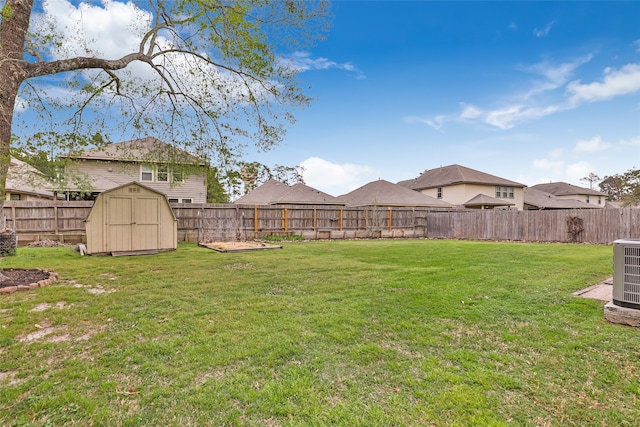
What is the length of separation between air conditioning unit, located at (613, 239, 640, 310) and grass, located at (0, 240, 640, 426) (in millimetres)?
322

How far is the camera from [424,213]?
58.7 feet

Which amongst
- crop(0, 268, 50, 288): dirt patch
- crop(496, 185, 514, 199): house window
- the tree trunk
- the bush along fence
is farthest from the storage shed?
crop(496, 185, 514, 199): house window

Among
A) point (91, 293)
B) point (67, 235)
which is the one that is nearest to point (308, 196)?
Answer: point (67, 235)

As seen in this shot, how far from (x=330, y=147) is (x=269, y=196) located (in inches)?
291

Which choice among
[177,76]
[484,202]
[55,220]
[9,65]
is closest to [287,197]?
[55,220]

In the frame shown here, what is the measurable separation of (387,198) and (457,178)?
25.5 feet

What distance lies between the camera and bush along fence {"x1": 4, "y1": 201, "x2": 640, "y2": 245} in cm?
1166

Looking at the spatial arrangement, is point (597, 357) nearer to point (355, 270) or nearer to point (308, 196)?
point (355, 270)

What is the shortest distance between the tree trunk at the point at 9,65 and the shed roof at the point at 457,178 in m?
26.9

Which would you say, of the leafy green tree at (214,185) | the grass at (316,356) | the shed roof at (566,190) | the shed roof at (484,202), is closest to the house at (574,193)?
the shed roof at (566,190)

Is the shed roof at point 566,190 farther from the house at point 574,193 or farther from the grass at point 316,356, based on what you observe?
the grass at point 316,356

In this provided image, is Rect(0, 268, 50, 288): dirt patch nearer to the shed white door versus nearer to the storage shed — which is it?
the storage shed

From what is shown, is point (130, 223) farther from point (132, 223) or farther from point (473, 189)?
point (473, 189)

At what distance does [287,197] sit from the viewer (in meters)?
22.5
